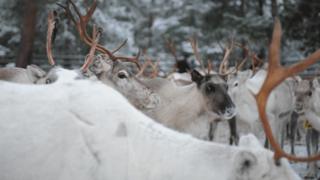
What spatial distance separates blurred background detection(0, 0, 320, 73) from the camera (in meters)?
17.4

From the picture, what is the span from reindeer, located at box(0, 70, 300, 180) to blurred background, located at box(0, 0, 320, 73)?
411 inches

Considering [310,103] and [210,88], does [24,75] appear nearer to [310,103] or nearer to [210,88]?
[210,88]

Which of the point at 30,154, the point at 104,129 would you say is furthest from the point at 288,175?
the point at 30,154

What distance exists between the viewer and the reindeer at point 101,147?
2.88 metres

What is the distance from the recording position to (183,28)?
27281 millimetres

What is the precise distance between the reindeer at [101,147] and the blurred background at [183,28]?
1044cm

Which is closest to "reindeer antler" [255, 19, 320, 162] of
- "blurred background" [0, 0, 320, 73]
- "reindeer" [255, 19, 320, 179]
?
"reindeer" [255, 19, 320, 179]

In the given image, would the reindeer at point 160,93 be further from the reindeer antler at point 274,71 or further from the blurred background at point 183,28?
the blurred background at point 183,28

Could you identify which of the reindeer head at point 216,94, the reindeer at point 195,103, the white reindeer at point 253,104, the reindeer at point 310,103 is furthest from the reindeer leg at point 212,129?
the reindeer at point 310,103

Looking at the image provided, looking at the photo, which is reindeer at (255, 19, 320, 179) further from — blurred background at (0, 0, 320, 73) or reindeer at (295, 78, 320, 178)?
blurred background at (0, 0, 320, 73)

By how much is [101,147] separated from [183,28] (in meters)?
24.6

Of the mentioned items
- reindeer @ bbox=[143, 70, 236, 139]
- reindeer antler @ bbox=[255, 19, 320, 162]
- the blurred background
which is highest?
reindeer antler @ bbox=[255, 19, 320, 162]

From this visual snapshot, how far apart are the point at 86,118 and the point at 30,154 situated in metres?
0.34

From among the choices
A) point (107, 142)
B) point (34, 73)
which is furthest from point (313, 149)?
point (107, 142)
